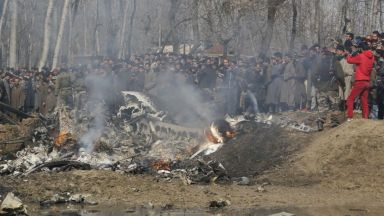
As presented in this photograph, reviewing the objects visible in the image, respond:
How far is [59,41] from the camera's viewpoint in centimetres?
3288

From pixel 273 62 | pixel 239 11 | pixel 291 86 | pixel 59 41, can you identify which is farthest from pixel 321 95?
pixel 59 41

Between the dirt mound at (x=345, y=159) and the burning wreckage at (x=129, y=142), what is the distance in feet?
5.39

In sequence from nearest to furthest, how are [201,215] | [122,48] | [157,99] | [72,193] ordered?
[201,215] < [72,193] < [157,99] < [122,48]

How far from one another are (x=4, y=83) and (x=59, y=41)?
9.73m

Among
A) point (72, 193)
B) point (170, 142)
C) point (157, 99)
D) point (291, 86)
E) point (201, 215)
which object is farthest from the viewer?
point (157, 99)

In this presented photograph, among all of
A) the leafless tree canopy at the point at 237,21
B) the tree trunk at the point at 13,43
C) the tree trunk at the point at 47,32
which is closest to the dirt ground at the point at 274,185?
the leafless tree canopy at the point at 237,21

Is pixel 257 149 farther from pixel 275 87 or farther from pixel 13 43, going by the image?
pixel 13 43

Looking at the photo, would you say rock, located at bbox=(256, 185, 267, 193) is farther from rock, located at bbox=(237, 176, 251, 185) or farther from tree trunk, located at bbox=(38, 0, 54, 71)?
tree trunk, located at bbox=(38, 0, 54, 71)

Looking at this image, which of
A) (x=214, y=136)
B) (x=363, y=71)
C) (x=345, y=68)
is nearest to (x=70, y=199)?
(x=214, y=136)

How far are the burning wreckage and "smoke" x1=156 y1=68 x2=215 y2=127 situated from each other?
0.41 metres

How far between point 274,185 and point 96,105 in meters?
9.65

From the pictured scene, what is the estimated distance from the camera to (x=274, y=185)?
12867 mm

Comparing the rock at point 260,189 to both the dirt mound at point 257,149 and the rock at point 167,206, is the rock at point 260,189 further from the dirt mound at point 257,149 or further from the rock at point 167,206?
the rock at point 167,206

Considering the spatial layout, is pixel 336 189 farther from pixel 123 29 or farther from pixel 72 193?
pixel 123 29
